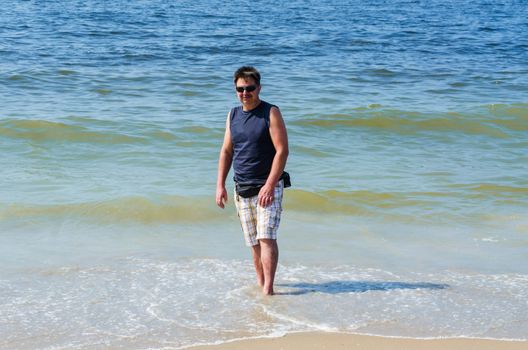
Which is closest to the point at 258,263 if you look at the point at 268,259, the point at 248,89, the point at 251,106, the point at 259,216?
the point at 268,259

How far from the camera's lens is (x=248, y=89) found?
5.68 m

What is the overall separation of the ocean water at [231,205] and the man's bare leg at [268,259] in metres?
0.10

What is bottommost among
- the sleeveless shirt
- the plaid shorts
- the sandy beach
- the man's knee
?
the sandy beach

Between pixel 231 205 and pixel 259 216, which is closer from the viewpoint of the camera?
pixel 259 216

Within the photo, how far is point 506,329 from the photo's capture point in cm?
545

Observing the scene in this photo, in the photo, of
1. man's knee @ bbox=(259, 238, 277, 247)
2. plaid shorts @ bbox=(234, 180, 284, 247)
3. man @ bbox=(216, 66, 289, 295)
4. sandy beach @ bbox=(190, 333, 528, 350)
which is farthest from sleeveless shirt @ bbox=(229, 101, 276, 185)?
sandy beach @ bbox=(190, 333, 528, 350)

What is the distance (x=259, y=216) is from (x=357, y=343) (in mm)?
1152

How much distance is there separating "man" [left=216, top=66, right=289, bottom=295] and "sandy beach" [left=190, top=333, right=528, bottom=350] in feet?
2.77

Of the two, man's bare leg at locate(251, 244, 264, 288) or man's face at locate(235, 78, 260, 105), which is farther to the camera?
man's bare leg at locate(251, 244, 264, 288)

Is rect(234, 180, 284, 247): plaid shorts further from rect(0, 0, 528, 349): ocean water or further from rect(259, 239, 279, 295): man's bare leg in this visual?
rect(0, 0, 528, 349): ocean water

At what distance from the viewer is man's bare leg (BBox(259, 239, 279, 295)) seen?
5891 mm

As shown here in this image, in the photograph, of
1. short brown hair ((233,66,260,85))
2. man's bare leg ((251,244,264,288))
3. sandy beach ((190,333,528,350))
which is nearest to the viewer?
sandy beach ((190,333,528,350))

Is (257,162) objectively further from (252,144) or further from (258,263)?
(258,263)

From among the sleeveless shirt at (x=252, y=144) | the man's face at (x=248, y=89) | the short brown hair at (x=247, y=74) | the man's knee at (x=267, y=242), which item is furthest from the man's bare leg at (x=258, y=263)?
the short brown hair at (x=247, y=74)
